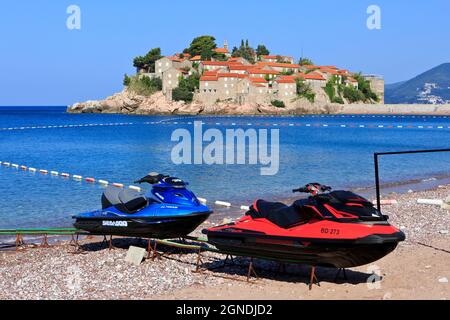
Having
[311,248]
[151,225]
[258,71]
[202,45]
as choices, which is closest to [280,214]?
[311,248]

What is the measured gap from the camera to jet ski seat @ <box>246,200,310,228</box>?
31.3 feet

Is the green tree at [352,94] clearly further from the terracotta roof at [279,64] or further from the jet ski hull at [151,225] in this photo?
the jet ski hull at [151,225]

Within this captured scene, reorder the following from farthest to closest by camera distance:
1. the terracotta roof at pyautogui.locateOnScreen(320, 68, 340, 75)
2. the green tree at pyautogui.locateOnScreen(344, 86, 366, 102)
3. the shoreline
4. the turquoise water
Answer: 1. the terracotta roof at pyautogui.locateOnScreen(320, 68, 340, 75)
2. the green tree at pyautogui.locateOnScreen(344, 86, 366, 102)
3. the turquoise water
4. the shoreline

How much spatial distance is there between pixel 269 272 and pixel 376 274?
170 centimetres

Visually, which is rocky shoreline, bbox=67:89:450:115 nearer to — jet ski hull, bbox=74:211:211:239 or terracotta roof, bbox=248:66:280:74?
terracotta roof, bbox=248:66:280:74

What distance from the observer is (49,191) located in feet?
83.9

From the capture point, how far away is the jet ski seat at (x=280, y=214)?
9531mm

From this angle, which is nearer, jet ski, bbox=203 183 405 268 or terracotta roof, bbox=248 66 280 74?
jet ski, bbox=203 183 405 268

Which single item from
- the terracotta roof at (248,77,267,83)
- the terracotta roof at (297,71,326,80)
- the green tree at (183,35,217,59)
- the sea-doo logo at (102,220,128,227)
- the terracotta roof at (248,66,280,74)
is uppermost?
the green tree at (183,35,217,59)

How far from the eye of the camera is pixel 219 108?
142 metres

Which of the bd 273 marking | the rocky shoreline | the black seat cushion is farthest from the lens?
the rocky shoreline

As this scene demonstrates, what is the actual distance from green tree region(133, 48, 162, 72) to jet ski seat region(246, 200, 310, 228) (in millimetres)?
151376

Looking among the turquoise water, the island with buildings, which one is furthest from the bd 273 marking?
the island with buildings
